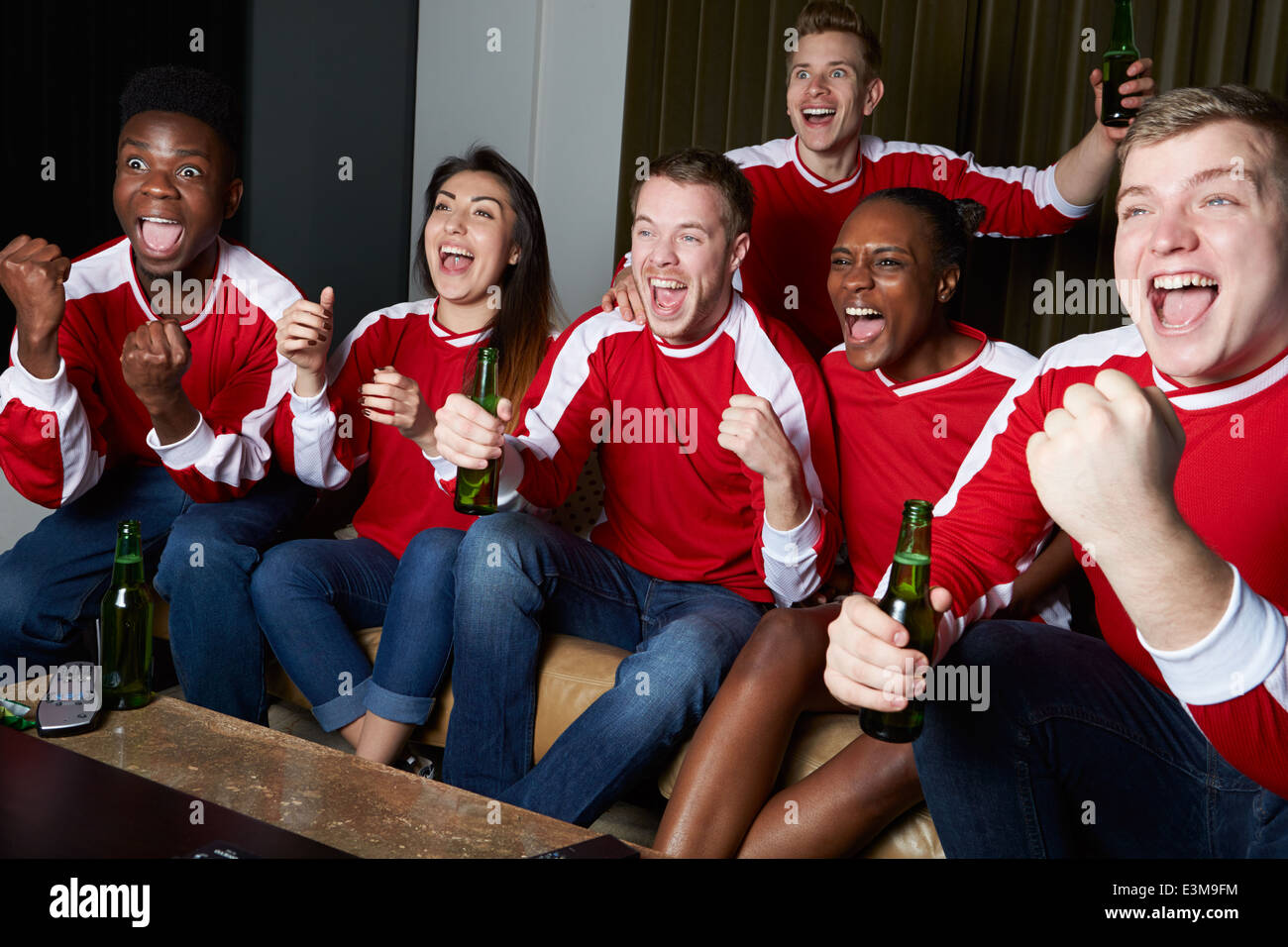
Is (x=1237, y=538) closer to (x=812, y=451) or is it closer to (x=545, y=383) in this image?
(x=812, y=451)

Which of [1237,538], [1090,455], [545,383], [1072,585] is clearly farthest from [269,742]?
[1072,585]

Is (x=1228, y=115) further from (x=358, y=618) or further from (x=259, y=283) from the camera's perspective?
(x=259, y=283)

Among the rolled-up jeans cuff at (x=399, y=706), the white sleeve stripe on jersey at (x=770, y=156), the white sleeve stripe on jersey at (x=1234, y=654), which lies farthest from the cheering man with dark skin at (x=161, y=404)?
the white sleeve stripe on jersey at (x=1234, y=654)

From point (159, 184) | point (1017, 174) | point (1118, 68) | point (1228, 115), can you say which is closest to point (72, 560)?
point (159, 184)

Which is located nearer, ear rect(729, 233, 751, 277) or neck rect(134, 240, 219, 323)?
ear rect(729, 233, 751, 277)

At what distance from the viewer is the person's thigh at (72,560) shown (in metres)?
2.13

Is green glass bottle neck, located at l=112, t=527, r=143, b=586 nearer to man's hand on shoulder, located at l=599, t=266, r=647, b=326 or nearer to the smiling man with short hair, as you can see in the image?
man's hand on shoulder, located at l=599, t=266, r=647, b=326

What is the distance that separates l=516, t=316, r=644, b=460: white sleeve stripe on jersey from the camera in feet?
6.77

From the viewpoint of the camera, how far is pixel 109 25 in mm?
3100

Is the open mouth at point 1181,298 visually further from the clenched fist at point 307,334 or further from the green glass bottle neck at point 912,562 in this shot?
the clenched fist at point 307,334

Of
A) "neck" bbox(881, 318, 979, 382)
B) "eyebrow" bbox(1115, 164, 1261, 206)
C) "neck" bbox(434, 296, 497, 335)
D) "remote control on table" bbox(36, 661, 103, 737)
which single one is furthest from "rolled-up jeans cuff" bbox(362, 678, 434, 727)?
"eyebrow" bbox(1115, 164, 1261, 206)

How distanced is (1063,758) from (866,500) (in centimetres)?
71

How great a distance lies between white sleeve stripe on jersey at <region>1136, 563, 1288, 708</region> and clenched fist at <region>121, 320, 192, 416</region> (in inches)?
62.4
